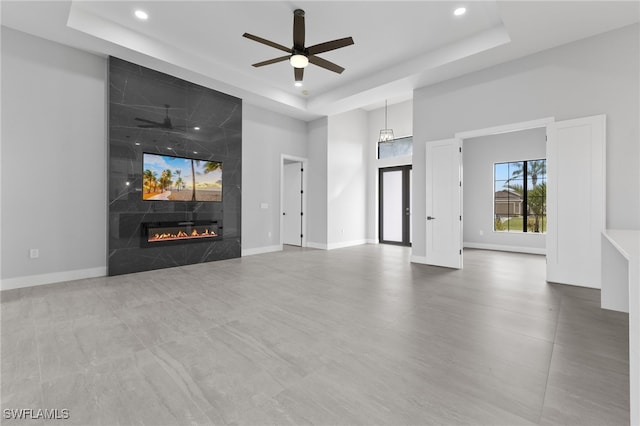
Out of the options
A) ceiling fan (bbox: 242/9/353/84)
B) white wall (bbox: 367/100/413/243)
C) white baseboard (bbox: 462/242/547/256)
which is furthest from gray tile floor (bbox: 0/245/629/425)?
white wall (bbox: 367/100/413/243)

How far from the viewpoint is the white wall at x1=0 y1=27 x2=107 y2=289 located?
385 cm

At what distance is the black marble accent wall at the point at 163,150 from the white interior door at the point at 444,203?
4.10 m

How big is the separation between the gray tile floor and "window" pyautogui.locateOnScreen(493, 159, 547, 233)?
3.92m

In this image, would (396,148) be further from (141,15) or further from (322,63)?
(141,15)

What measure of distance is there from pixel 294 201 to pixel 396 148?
11.4 feet

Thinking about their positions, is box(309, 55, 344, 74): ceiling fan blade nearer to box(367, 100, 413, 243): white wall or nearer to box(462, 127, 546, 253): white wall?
box(367, 100, 413, 243): white wall

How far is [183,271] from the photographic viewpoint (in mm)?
5008

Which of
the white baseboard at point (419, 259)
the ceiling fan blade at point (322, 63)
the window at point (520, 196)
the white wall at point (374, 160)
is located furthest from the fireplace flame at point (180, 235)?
the window at point (520, 196)

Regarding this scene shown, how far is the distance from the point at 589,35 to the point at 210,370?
6.10m

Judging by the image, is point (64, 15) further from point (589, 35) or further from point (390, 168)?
point (390, 168)

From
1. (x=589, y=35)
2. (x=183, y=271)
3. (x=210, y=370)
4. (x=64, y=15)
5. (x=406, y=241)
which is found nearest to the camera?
(x=210, y=370)

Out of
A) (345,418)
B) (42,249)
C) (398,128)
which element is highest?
(398,128)

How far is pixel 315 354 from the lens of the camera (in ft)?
7.07

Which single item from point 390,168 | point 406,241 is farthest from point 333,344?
point 390,168
